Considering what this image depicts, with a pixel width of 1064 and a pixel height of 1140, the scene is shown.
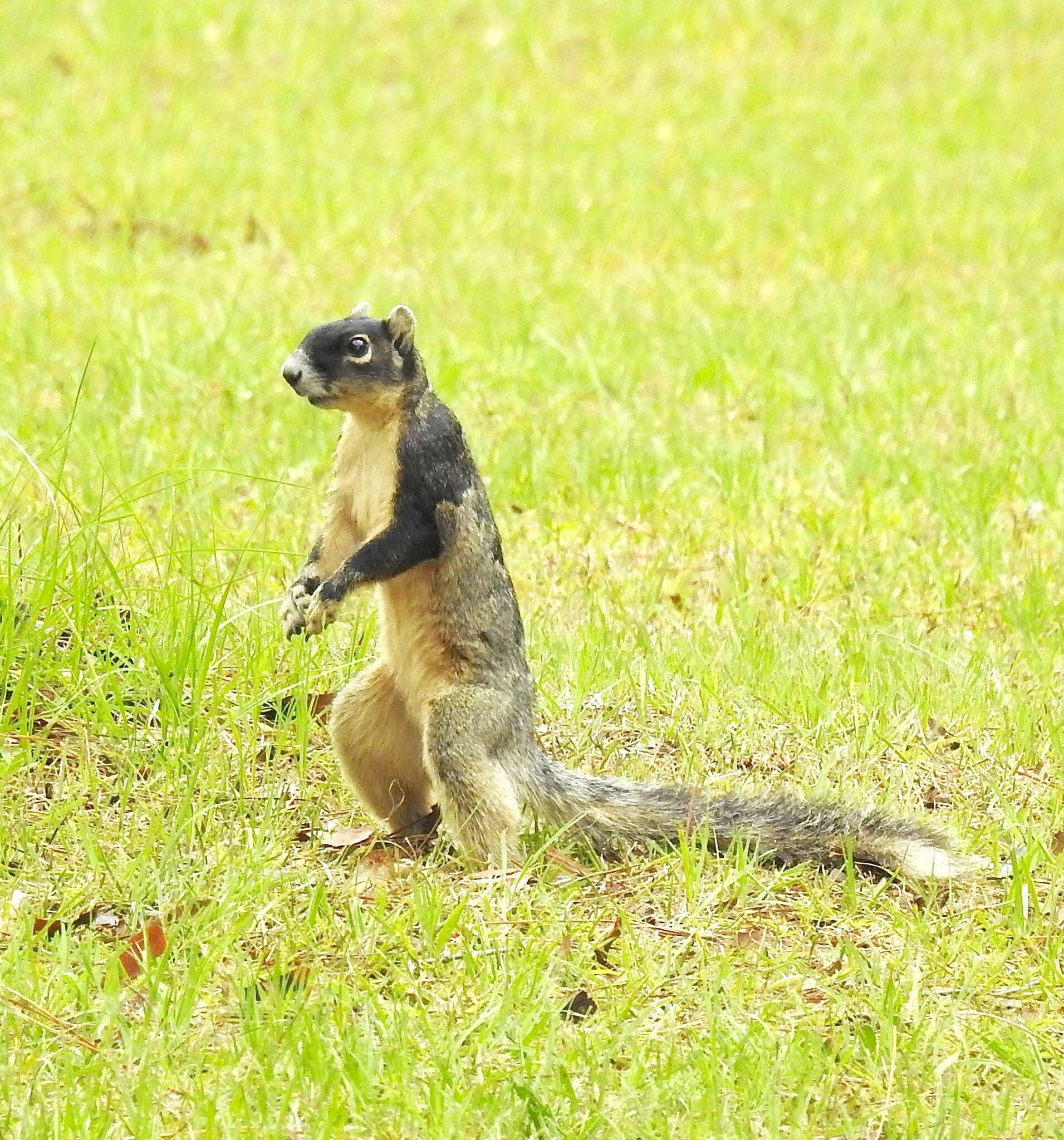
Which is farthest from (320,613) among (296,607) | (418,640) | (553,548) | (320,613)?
(553,548)

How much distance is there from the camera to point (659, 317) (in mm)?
9492

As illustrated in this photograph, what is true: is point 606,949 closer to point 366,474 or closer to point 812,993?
point 812,993

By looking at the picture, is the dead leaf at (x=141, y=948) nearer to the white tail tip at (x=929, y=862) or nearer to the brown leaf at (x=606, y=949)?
A: the brown leaf at (x=606, y=949)

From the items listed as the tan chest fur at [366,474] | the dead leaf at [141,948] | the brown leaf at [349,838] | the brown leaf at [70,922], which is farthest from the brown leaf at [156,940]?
the tan chest fur at [366,474]

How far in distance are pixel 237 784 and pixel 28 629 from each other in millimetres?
607

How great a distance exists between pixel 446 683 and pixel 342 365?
0.75m

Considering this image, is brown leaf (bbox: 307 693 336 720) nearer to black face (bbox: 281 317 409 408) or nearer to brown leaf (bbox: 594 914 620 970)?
black face (bbox: 281 317 409 408)

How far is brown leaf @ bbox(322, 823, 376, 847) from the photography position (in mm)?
4387

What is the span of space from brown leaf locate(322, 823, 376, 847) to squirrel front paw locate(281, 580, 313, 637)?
0.47 m

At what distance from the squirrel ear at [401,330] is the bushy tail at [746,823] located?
100 centimetres

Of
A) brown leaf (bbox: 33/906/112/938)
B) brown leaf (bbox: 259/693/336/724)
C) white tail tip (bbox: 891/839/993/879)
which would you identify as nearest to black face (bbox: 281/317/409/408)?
brown leaf (bbox: 259/693/336/724)

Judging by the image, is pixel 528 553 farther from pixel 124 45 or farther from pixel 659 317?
pixel 124 45

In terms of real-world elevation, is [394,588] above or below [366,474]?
below

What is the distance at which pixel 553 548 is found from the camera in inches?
263
